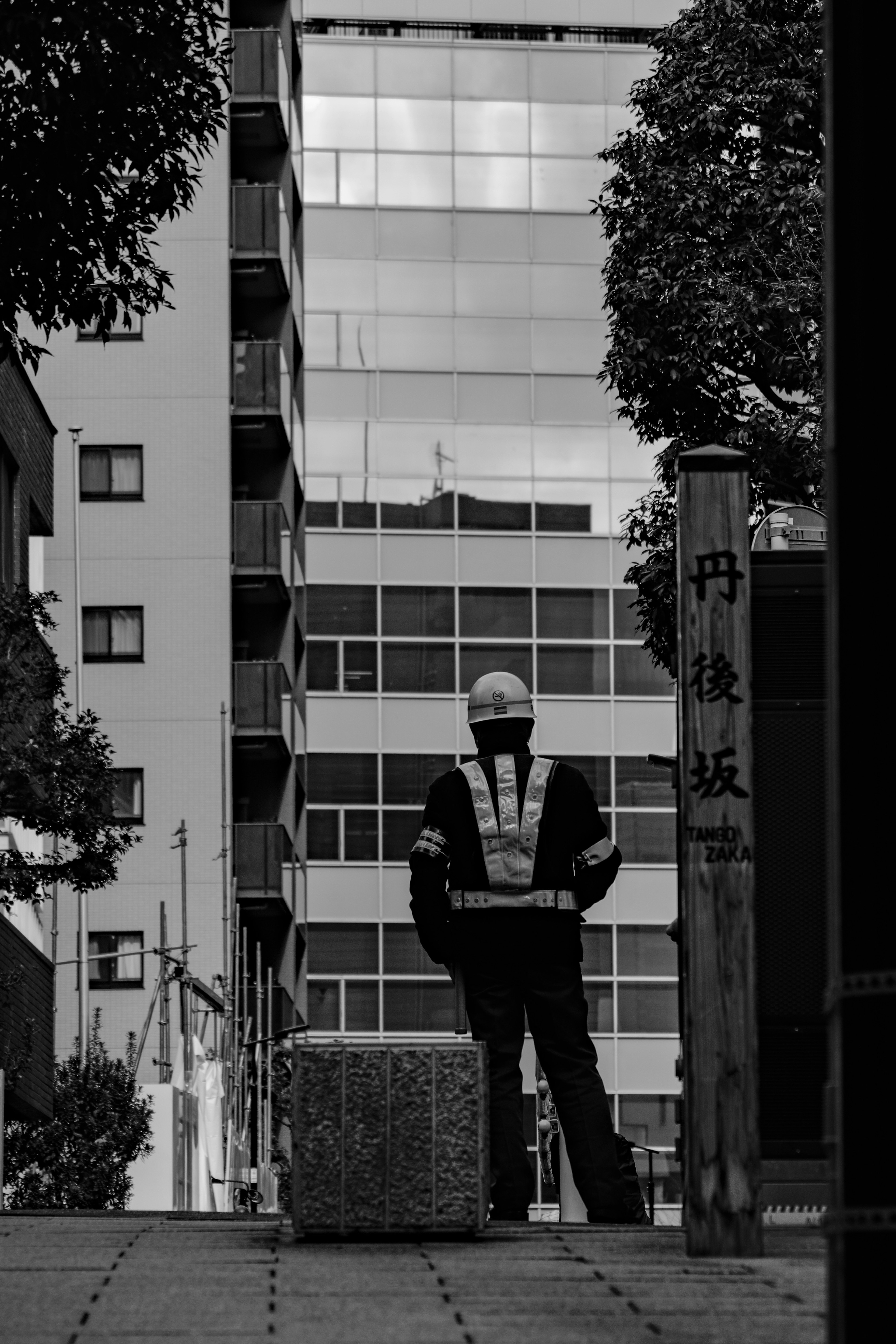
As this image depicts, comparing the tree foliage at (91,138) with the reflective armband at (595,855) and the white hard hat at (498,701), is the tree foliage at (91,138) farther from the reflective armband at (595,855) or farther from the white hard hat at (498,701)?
the reflective armband at (595,855)

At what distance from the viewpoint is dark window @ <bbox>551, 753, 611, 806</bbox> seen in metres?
64.2

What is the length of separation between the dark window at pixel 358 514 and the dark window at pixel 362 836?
7.12 metres

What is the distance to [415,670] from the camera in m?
64.3

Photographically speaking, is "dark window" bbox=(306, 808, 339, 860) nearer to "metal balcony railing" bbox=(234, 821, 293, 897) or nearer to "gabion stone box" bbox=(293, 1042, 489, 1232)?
"metal balcony railing" bbox=(234, 821, 293, 897)

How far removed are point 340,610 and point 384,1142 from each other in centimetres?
5691

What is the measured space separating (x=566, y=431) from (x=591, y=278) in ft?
13.3

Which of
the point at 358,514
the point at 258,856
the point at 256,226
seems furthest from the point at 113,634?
the point at 358,514

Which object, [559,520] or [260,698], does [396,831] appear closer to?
[559,520]

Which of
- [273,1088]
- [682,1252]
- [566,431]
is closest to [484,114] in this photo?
[566,431]

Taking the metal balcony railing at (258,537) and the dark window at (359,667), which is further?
the dark window at (359,667)

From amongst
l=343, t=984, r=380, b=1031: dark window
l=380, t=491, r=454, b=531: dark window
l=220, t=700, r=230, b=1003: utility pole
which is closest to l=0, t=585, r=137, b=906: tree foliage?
l=220, t=700, r=230, b=1003: utility pole

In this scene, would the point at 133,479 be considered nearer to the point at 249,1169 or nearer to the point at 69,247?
the point at 249,1169

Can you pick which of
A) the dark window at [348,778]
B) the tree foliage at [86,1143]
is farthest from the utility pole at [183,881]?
the dark window at [348,778]

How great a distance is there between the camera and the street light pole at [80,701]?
4431cm
